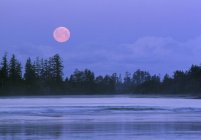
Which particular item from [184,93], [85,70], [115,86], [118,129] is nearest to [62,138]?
[118,129]

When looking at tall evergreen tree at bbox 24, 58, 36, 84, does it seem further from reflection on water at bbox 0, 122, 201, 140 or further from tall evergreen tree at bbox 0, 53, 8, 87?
reflection on water at bbox 0, 122, 201, 140

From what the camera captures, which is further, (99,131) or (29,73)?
(29,73)

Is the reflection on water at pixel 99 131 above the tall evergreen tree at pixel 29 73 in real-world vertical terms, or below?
below

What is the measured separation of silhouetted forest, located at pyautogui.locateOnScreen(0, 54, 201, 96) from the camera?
139875 millimetres

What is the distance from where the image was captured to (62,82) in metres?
153

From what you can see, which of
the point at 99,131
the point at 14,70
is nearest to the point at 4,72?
the point at 14,70

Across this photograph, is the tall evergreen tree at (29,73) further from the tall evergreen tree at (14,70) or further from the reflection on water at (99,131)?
the reflection on water at (99,131)

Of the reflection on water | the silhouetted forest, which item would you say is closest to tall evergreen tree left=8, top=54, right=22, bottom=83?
the silhouetted forest

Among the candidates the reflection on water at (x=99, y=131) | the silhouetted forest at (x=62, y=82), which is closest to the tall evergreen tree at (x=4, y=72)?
the silhouetted forest at (x=62, y=82)

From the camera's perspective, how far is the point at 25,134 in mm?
24047

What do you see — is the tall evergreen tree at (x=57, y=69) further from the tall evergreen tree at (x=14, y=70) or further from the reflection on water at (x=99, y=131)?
the reflection on water at (x=99, y=131)

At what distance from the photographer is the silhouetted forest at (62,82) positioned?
139875 mm

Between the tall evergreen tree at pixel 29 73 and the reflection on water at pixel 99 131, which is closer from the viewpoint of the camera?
the reflection on water at pixel 99 131

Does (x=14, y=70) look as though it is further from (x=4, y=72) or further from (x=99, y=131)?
(x=99, y=131)
